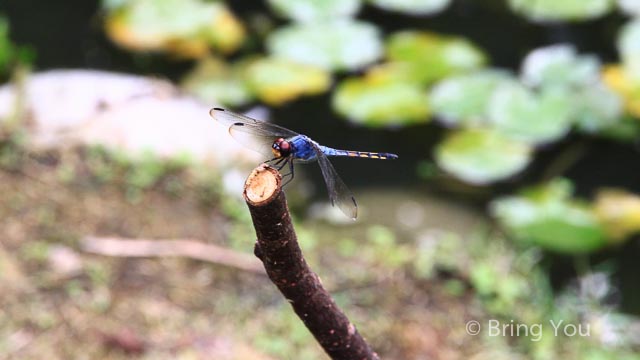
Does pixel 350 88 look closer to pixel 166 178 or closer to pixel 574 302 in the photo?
pixel 166 178

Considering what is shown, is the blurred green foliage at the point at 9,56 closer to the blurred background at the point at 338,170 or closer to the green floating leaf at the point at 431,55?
the blurred background at the point at 338,170

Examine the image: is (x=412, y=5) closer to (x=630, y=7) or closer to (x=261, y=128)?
(x=630, y=7)

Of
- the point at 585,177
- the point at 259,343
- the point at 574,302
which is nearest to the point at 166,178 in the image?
the point at 259,343

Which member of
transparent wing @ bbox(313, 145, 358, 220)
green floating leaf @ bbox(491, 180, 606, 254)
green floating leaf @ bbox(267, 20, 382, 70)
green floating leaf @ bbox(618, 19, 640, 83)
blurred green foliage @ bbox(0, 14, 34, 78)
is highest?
transparent wing @ bbox(313, 145, 358, 220)

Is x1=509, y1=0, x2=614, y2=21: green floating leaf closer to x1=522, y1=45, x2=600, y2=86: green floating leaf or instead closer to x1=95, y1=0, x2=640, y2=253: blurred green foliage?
x1=95, y1=0, x2=640, y2=253: blurred green foliage

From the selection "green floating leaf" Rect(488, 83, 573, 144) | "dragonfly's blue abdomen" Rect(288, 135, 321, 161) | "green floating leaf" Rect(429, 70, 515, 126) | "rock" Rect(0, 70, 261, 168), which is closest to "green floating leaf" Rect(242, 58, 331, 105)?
"rock" Rect(0, 70, 261, 168)

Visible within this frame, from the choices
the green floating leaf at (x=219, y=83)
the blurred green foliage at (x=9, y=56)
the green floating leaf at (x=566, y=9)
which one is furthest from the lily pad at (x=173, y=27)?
the green floating leaf at (x=566, y=9)
